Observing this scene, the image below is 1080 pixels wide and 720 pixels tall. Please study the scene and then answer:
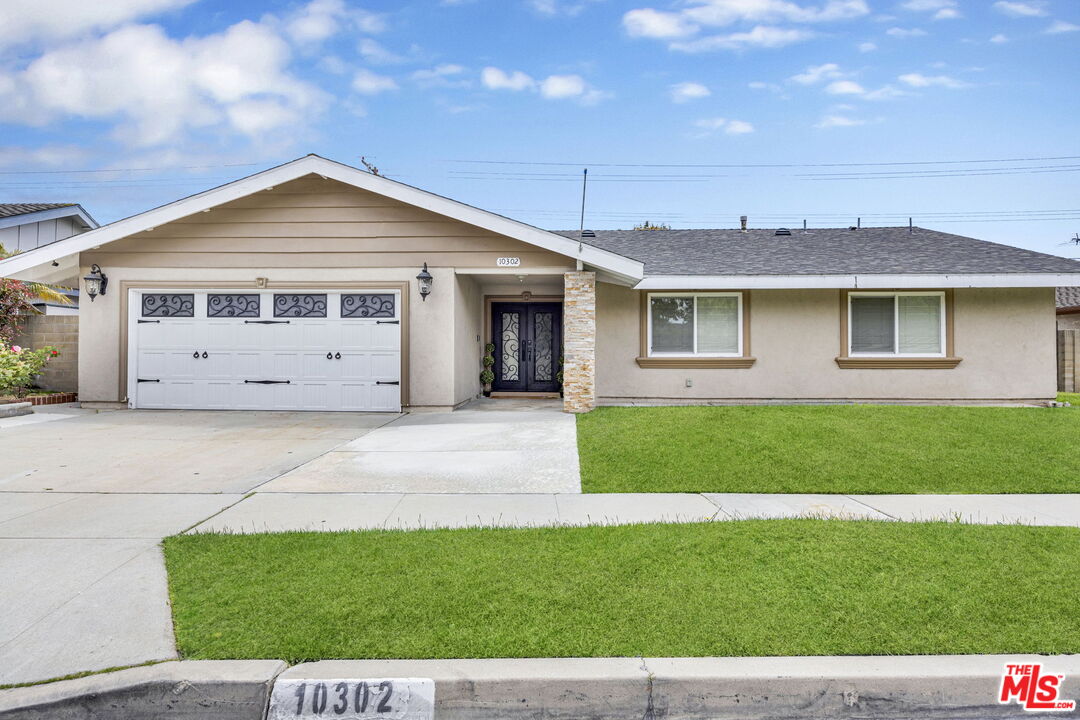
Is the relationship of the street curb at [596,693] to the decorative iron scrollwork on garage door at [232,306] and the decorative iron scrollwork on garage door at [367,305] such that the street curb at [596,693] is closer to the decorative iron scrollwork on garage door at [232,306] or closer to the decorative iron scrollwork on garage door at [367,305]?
the decorative iron scrollwork on garage door at [367,305]

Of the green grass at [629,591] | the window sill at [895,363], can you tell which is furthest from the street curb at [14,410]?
the window sill at [895,363]

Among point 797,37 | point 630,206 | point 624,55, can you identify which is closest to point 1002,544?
point 797,37

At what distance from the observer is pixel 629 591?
3.21 metres

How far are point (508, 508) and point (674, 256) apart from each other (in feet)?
29.3

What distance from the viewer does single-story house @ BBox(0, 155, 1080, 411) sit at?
10.7m

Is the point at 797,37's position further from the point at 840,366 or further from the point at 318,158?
the point at 318,158

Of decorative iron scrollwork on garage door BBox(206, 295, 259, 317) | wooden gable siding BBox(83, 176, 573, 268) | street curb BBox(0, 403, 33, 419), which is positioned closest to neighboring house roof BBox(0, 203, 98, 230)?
wooden gable siding BBox(83, 176, 573, 268)

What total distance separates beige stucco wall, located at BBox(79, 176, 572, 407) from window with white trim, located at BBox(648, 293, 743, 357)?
94.3 inches

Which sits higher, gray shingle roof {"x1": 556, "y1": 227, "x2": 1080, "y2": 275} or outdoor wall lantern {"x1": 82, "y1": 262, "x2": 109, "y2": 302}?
gray shingle roof {"x1": 556, "y1": 227, "x2": 1080, "y2": 275}

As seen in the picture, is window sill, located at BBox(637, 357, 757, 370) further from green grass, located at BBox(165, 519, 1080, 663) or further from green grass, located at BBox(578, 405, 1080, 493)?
green grass, located at BBox(165, 519, 1080, 663)

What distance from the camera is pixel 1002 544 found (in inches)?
157

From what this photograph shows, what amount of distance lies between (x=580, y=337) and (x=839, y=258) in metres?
5.82

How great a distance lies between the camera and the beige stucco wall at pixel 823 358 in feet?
37.5

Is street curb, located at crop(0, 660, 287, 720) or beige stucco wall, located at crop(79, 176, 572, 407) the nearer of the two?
A: street curb, located at crop(0, 660, 287, 720)
